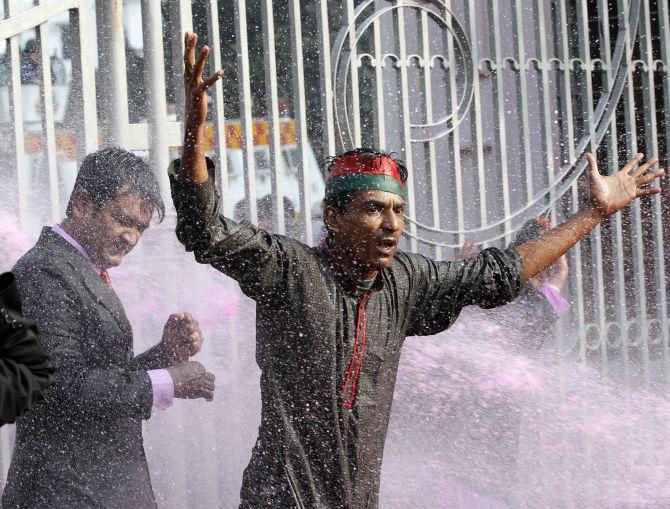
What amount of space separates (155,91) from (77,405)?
190cm

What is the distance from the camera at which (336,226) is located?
3158mm

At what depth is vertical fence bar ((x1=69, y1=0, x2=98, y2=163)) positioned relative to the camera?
4.54m

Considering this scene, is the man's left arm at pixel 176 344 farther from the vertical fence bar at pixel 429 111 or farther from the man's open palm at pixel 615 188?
the vertical fence bar at pixel 429 111

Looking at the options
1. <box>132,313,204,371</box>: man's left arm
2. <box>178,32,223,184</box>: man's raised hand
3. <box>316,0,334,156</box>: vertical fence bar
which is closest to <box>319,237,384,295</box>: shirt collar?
<box>178,32,223,184</box>: man's raised hand

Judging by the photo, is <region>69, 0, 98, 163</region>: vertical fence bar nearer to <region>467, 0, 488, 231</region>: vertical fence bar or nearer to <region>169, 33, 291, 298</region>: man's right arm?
<region>169, 33, 291, 298</region>: man's right arm

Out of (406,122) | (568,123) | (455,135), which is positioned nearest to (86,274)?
(406,122)

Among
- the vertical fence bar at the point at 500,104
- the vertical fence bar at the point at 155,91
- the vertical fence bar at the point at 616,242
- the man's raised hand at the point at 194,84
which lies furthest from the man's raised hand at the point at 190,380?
the vertical fence bar at the point at 616,242

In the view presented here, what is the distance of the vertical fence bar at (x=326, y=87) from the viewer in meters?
5.06

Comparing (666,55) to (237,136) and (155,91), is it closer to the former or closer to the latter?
(237,136)

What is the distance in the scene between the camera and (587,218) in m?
3.49

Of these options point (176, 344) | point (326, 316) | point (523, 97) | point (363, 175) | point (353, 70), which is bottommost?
point (176, 344)

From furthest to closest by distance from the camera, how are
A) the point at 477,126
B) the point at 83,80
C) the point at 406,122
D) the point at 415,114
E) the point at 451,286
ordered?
1. the point at 477,126
2. the point at 415,114
3. the point at 406,122
4. the point at 83,80
5. the point at 451,286

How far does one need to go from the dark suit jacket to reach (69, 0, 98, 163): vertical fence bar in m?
1.24

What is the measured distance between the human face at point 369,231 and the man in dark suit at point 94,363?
680 millimetres
